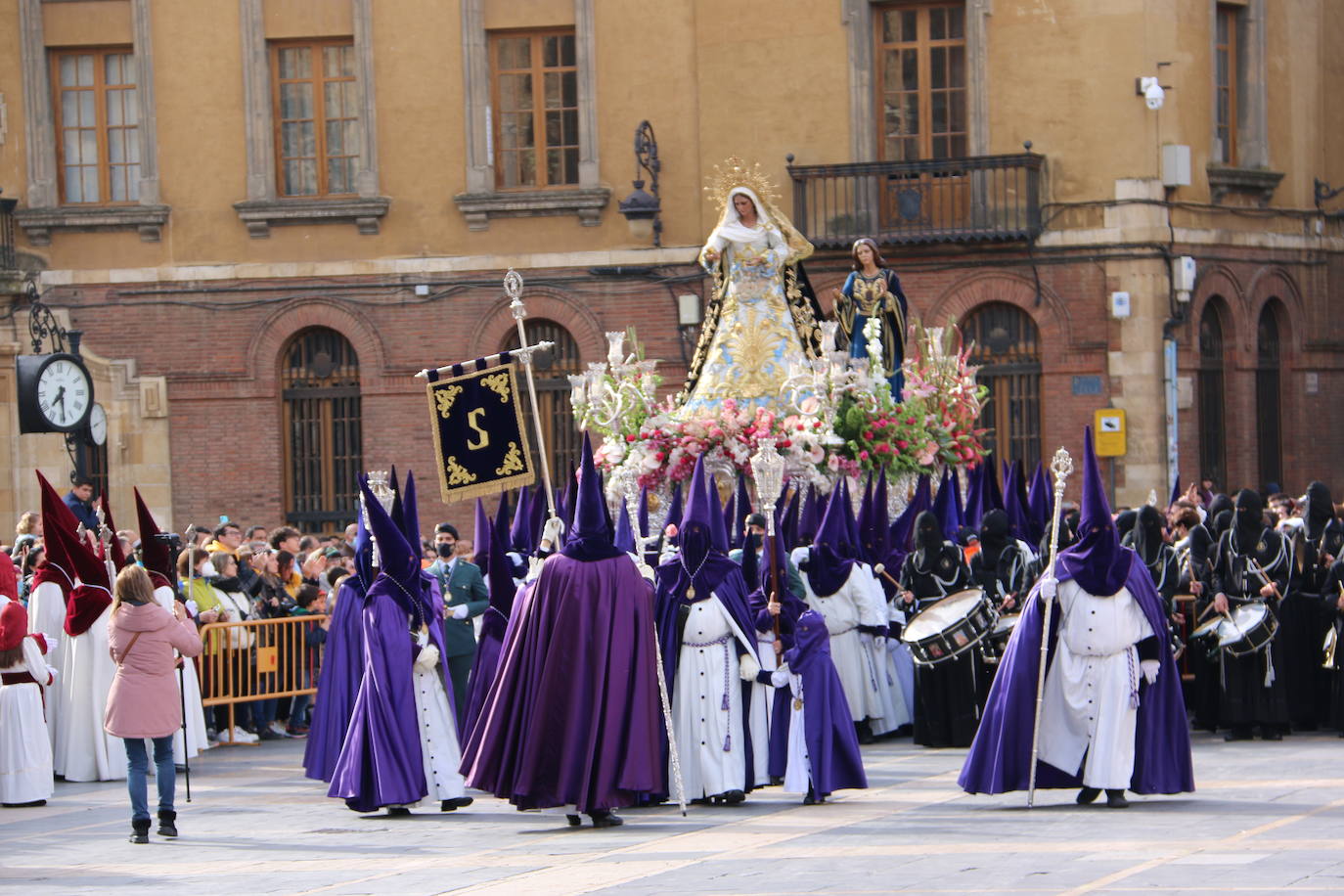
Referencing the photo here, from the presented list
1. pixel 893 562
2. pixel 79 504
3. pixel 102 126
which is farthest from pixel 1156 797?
pixel 102 126

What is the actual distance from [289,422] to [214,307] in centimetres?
174

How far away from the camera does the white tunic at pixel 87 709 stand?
1585 cm

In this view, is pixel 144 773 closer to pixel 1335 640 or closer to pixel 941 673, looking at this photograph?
pixel 941 673

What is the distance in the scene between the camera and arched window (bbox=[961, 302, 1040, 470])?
92.9 feet

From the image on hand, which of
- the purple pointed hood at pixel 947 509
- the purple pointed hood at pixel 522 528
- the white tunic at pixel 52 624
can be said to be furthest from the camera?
the purple pointed hood at pixel 947 509

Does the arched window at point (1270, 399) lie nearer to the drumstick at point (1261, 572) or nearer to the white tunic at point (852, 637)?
the drumstick at point (1261, 572)

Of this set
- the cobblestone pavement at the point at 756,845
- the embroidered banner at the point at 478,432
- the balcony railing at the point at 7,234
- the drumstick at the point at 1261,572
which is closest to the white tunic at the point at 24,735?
the cobblestone pavement at the point at 756,845

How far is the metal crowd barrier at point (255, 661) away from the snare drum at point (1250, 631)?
6.94 m

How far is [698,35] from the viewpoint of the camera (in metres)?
29.4

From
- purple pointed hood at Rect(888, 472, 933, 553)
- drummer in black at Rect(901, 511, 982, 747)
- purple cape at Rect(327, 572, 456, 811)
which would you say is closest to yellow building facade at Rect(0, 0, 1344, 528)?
purple pointed hood at Rect(888, 472, 933, 553)

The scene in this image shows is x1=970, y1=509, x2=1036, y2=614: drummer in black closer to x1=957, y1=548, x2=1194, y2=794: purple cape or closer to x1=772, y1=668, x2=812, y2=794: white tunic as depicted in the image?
x1=772, y1=668, x2=812, y2=794: white tunic

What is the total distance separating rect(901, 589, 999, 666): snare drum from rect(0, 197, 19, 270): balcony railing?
17.7 meters

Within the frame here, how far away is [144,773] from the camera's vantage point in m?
12.9

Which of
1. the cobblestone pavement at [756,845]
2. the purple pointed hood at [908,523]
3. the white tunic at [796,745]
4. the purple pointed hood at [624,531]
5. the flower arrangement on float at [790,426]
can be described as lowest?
the cobblestone pavement at [756,845]
